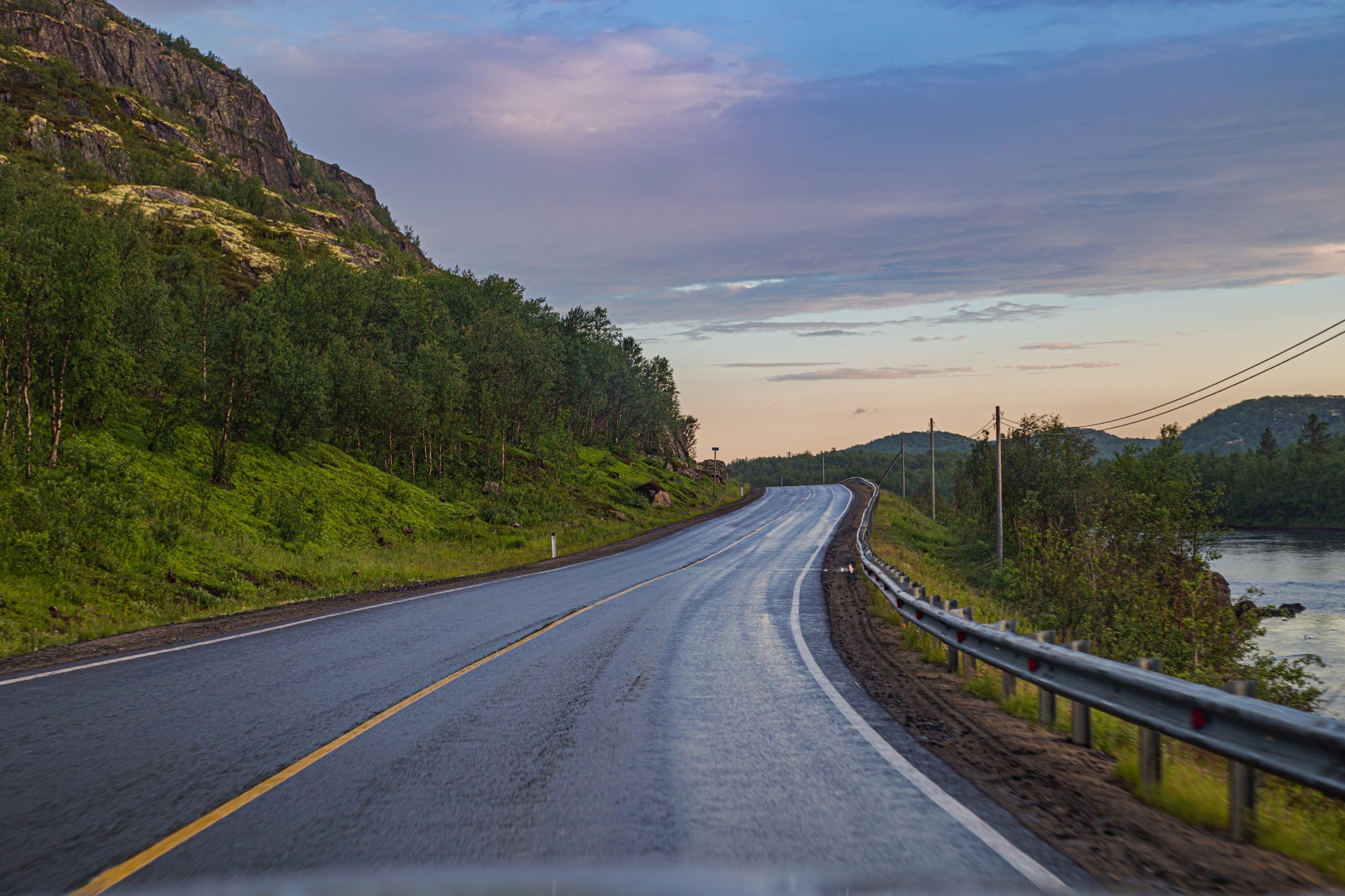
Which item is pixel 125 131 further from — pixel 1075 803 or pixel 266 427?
pixel 1075 803

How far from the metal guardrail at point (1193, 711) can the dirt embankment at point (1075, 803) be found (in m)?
0.42

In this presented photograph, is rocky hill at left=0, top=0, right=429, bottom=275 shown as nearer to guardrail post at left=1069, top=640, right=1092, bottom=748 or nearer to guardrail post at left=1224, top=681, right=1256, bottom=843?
guardrail post at left=1069, top=640, right=1092, bottom=748

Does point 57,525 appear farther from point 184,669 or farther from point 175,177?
point 175,177

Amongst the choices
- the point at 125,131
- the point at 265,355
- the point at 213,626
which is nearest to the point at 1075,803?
the point at 213,626

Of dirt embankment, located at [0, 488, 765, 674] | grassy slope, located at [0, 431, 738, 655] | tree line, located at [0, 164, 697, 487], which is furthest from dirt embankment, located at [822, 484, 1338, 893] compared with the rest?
tree line, located at [0, 164, 697, 487]

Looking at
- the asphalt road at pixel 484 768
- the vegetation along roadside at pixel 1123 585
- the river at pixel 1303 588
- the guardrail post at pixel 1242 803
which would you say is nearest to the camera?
the asphalt road at pixel 484 768

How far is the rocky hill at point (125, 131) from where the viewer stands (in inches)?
4724

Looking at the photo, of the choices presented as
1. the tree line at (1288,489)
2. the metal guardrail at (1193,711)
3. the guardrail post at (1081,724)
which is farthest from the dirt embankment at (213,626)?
the tree line at (1288,489)

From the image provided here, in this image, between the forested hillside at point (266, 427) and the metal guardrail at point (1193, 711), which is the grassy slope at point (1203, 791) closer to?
the metal guardrail at point (1193, 711)

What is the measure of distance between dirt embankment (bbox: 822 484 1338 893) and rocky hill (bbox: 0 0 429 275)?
102260mm

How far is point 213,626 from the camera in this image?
13.2 m

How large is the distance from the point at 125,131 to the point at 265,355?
15780cm

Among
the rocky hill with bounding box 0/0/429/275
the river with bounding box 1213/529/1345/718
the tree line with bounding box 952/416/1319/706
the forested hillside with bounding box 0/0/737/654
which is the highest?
the rocky hill with bounding box 0/0/429/275

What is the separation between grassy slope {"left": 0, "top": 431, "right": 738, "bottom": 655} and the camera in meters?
14.1
